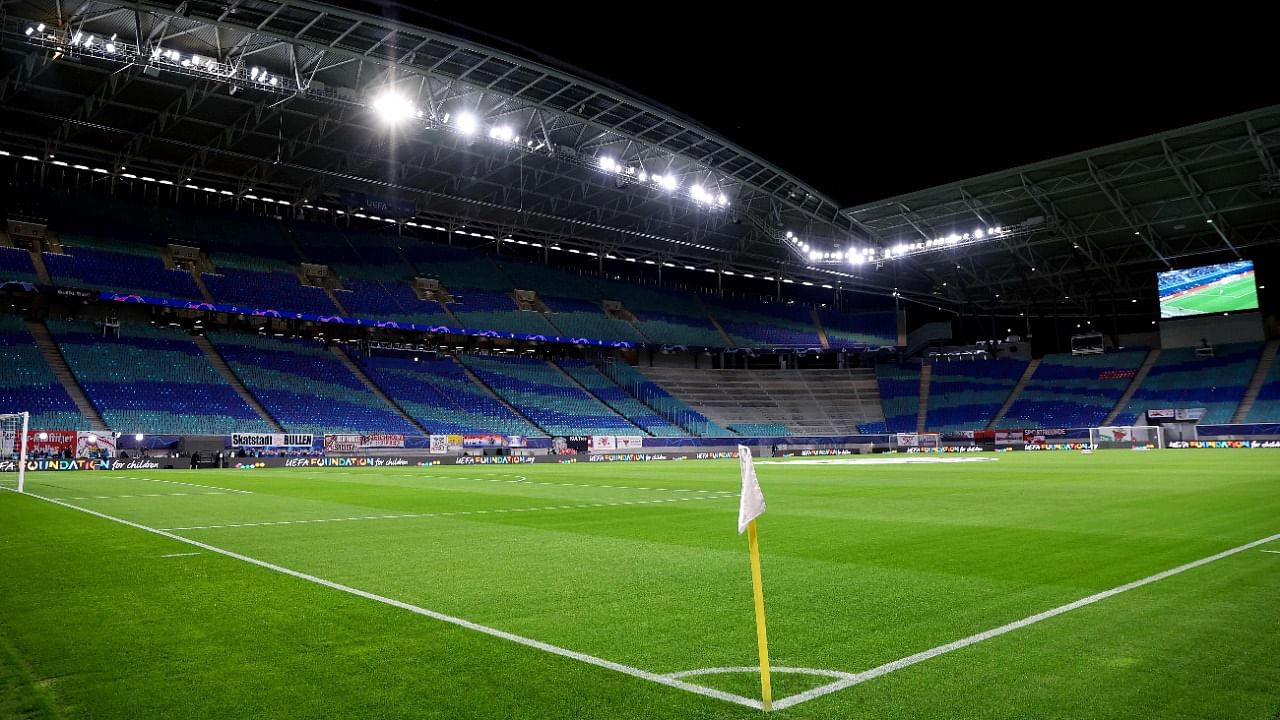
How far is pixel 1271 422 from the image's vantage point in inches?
1893

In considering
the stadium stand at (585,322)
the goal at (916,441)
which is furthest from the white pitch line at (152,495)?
the goal at (916,441)

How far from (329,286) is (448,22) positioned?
26.9 meters

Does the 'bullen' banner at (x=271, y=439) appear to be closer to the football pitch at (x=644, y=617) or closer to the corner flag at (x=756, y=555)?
the football pitch at (x=644, y=617)

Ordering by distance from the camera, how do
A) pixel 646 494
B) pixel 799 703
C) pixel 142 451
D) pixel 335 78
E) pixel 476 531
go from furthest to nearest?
1. pixel 142 451
2. pixel 335 78
3. pixel 646 494
4. pixel 476 531
5. pixel 799 703

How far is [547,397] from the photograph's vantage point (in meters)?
54.7

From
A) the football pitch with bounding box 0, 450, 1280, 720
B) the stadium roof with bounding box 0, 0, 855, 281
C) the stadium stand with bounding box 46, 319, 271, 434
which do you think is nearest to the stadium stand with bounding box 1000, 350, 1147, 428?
the stadium roof with bounding box 0, 0, 855, 281

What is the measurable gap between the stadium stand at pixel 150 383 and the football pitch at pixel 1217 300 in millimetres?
58922

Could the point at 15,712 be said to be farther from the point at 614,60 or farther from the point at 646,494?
the point at 614,60

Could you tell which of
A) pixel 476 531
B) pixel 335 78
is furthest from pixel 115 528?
pixel 335 78

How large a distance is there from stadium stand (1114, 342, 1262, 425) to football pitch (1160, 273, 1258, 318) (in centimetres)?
637

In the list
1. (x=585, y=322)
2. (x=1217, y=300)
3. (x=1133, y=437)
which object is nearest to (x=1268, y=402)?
(x=1217, y=300)

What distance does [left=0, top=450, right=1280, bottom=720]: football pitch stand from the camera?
3609mm

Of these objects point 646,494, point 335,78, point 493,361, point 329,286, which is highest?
point 335,78

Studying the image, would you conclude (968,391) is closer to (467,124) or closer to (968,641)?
(467,124)
